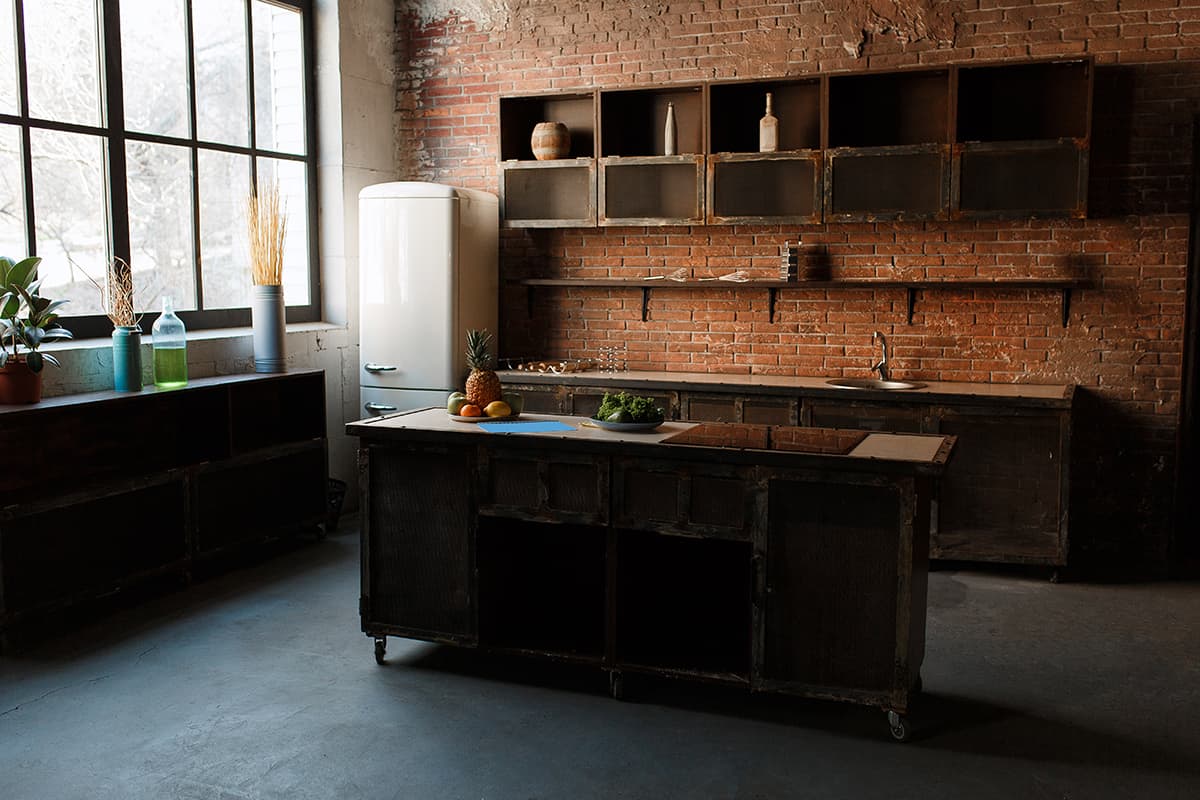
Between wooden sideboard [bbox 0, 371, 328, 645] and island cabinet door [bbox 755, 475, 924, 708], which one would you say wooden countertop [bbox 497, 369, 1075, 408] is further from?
island cabinet door [bbox 755, 475, 924, 708]

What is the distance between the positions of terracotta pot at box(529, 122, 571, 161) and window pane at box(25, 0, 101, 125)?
2539mm

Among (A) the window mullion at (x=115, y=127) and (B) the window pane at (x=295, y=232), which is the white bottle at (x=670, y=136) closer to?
(B) the window pane at (x=295, y=232)

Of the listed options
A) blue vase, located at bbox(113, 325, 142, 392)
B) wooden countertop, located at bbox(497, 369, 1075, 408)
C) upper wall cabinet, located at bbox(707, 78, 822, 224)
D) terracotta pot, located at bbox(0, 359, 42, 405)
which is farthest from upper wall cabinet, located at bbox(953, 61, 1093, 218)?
terracotta pot, located at bbox(0, 359, 42, 405)

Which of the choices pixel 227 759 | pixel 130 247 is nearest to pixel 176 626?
pixel 227 759

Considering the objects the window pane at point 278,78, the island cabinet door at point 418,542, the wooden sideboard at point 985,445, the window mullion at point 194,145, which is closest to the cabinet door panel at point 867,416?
the wooden sideboard at point 985,445

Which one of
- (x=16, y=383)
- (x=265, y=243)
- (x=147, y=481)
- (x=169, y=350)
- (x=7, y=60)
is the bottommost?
(x=147, y=481)

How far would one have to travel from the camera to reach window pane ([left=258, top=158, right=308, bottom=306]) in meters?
6.80

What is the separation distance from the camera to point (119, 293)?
511cm

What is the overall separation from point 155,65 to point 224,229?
1.00m

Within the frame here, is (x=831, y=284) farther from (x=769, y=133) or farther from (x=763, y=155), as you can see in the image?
(x=769, y=133)

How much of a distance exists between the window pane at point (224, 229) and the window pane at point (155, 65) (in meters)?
0.33

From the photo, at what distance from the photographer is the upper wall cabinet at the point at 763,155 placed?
6.05 meters

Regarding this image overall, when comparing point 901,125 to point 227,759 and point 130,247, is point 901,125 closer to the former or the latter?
point 130,247

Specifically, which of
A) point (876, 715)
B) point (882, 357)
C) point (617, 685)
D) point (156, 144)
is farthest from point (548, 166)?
point (876, 715)
